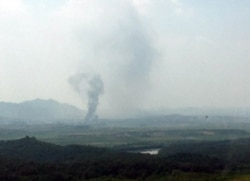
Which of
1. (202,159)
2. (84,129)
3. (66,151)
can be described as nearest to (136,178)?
(202,159)

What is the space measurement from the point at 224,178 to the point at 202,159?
41.0 feet

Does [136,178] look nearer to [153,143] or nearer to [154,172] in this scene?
[154,172]

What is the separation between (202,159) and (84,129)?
87043mm

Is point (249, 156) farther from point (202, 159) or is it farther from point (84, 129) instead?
point (84, 129)

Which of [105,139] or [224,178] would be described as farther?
[105,139]

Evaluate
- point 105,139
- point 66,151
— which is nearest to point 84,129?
point 105,139

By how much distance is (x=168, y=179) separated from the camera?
44688mm

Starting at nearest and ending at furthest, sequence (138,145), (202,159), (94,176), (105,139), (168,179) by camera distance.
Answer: (168,179), (94,176), (202,159), (138,145), (105,139)

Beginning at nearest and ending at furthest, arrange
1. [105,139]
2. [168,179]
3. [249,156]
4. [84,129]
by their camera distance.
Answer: [168,179] → [249,156] → [105,139] → [84,129]

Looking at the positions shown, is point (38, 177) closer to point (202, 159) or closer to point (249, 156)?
point (202, 159)

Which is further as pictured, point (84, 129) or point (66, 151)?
point (84, 129)

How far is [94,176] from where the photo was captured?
4803 centimetres

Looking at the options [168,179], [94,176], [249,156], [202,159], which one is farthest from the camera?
[249,156]

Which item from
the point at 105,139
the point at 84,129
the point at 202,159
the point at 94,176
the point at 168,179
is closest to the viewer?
the point at 168,179
